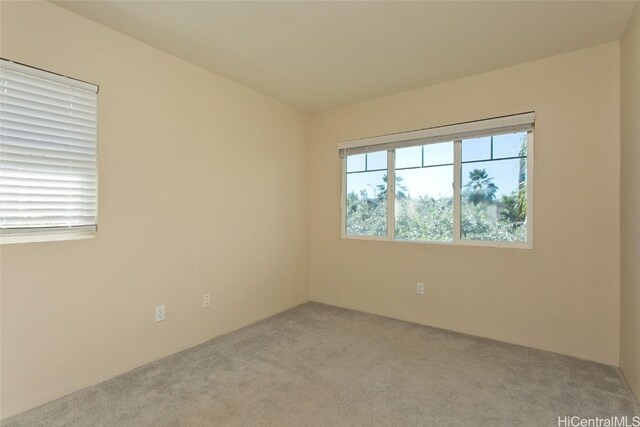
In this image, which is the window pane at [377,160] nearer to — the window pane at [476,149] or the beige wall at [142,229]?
the window pane at [476,149]

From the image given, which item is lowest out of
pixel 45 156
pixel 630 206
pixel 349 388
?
pixel 349 388

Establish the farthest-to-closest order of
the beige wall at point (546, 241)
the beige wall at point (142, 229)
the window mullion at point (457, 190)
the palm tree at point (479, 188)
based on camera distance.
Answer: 1. the window mullion at point (457, 190)
2. the palm tree at point (479, 188)
3. the beige wall at point (546, 241)
4. the beige wall at point (142, 229)

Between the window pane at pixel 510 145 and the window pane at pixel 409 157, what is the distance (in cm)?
71

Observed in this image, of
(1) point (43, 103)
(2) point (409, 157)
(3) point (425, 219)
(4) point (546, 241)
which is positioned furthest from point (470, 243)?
(1) point (43, 103)

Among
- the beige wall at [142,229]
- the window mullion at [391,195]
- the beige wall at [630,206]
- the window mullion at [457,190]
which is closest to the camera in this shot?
the beige wall at [142,229]

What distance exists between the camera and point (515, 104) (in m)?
2.77

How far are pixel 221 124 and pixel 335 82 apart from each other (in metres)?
1.16


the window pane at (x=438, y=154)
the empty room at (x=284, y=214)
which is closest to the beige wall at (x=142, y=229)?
the empty room at (x=284, y=214)

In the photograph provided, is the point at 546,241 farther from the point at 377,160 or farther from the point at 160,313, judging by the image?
the point at 160,313

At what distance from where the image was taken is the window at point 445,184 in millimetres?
2818

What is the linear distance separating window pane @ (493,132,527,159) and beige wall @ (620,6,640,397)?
0.64 meters

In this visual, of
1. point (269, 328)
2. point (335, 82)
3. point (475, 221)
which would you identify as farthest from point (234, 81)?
point (475, 221)

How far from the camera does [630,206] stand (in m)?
2.11

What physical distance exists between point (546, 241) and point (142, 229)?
10.5 ft
